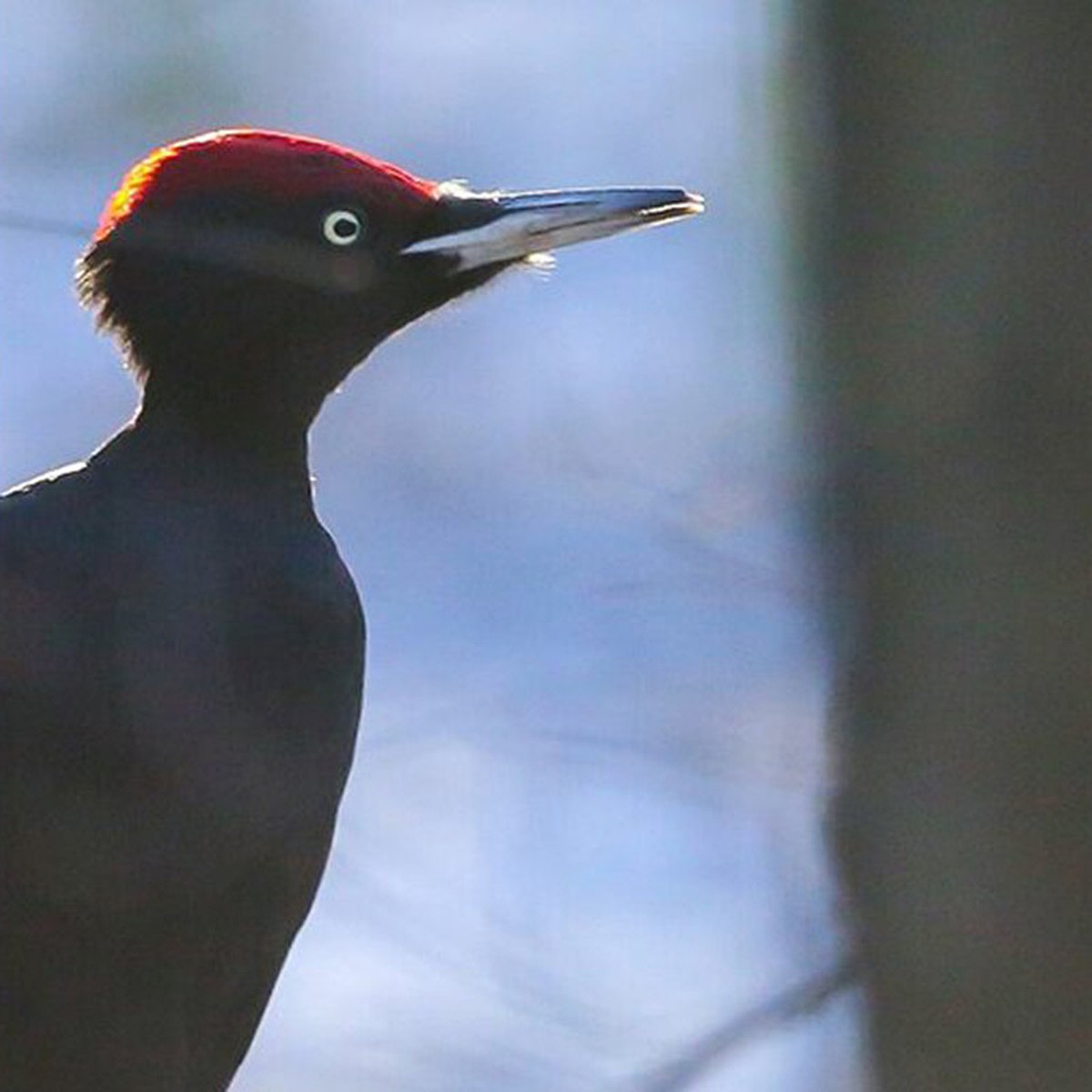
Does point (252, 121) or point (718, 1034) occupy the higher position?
point (252, 121)

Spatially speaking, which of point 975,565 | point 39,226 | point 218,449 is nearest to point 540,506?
point 218,449

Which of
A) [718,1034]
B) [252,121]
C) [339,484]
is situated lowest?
[718,1034]

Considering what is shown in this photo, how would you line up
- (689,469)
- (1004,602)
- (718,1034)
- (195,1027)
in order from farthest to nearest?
(689,469) < (195,1027) < (718,1034) < (1004,602)

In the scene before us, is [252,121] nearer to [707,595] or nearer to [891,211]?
[707,595]

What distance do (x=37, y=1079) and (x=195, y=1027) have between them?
0.19 m

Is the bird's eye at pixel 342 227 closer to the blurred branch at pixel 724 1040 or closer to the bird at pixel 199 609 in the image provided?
the bird at pixel 199 609

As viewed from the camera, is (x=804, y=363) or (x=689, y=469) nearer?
(x=804, y=363)

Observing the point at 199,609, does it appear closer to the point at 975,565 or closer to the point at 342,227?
the point at 342,227

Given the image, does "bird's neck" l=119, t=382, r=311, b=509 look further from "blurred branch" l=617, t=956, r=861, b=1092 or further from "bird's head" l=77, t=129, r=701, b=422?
"blurred branch" l=617, t=956, r=861, b=1092

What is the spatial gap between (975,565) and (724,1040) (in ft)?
2.16

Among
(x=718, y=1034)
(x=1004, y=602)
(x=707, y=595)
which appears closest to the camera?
(x=1004, y=602)

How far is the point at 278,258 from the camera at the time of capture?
9.90ft

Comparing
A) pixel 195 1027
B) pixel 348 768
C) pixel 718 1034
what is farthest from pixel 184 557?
pixel 718 1034

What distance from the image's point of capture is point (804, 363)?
2.14 meters
